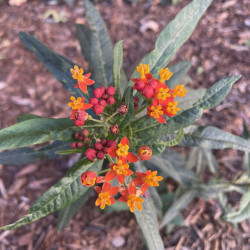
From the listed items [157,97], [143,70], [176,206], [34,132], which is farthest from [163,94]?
[176,206]

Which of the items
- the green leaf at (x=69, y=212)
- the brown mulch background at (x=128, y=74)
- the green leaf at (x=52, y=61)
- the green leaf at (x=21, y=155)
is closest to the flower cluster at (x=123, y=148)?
the green leaf at (x=52, y=61)

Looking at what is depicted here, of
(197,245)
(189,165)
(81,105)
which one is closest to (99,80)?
(81,105)

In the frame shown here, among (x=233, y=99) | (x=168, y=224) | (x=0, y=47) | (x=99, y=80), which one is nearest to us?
(x=99, y=80)

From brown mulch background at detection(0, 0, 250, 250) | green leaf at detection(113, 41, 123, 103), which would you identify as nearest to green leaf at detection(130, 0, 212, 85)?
green leaf at detection(113, 41, 123, 103)

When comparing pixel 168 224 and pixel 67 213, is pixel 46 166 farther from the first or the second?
pixel 168 224

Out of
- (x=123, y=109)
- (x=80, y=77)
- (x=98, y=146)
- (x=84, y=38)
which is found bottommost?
(x=98, y=146)

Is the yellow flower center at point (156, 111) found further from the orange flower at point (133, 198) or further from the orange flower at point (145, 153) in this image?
the orange flower at point (133, 198)

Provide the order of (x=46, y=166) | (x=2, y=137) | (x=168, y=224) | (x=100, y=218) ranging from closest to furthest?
1. (x=2, y=137)
2. (x=168, y=224)
3. (x=100, y=218)
4. (x=46, y=166)

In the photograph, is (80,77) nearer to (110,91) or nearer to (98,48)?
(110,91)
